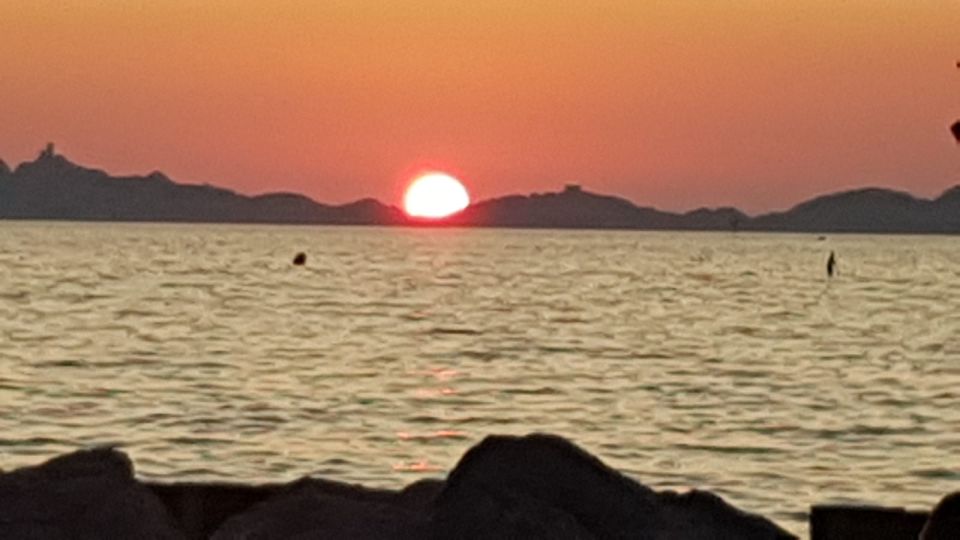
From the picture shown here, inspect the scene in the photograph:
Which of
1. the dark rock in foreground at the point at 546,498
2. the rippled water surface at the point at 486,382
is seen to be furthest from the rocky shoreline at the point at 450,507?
the rippled water surface at the point at 486,382

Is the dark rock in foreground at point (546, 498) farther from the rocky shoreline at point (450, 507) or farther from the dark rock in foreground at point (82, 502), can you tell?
the dark rock in foreground at point (82, 502)

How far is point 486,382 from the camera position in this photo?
5088 centimetres

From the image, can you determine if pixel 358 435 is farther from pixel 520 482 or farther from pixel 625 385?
pixel 520 482

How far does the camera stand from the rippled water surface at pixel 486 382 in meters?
33.0

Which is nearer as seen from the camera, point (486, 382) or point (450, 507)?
point (450, 507)

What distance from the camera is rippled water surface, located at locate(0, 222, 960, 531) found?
33.0 meters

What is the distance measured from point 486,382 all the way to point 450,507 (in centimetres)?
4607

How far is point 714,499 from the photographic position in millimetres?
5223

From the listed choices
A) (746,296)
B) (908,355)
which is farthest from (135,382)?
(746,296)

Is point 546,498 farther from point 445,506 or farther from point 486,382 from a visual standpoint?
point 486,382

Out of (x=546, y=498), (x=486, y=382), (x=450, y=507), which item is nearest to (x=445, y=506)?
(x=450, y=507)

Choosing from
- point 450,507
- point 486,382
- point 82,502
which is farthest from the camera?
point 486,382

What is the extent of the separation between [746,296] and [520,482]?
10672 centimetres

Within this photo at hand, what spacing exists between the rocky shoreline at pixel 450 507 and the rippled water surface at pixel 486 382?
66.4 feet
